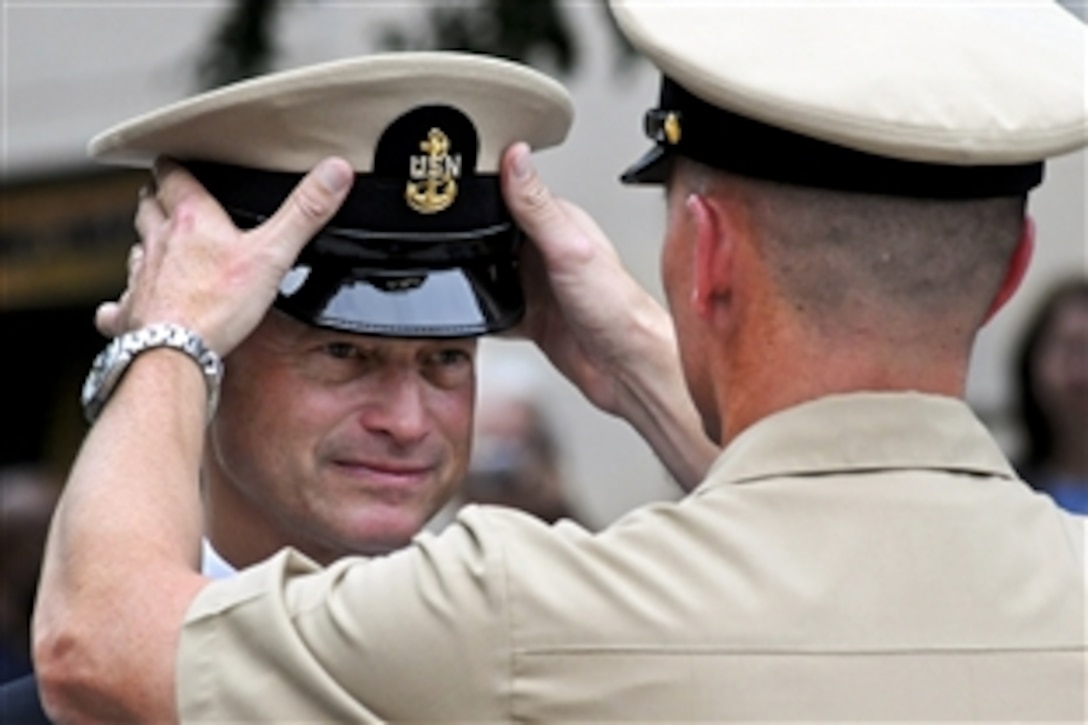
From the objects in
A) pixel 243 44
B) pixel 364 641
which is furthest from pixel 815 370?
pixel 243 44

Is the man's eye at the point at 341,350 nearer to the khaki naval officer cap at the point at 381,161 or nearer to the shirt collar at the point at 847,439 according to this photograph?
the khaki naval officer cap at the point at 381,161

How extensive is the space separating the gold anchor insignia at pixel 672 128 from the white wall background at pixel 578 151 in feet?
14.0

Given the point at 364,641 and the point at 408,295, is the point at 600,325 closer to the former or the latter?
the point at 408,295

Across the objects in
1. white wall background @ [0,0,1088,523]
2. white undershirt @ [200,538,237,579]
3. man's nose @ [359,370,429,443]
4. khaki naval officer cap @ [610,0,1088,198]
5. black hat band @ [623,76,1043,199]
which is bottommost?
white wall background @ [0,0,1088,523]

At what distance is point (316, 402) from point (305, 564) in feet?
2.80

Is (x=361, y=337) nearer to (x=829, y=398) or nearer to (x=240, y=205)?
(x=240, y=205)

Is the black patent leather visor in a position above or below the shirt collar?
below

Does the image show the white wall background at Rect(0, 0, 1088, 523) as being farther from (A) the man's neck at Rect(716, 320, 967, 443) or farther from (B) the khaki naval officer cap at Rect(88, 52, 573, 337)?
(A) the man's neck at Rect(716, 320, 967, 443)

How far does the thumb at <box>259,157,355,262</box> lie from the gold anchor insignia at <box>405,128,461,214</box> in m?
0.10

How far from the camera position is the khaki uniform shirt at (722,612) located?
2.55 m

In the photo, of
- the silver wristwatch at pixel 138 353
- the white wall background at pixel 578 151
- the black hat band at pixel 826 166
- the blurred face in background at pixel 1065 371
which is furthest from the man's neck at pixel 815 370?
the white wall background at pixel 578 151

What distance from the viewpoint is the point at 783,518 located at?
104 inches

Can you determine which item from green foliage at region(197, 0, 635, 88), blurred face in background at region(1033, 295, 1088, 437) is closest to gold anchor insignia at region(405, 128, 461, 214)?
green foliage at region(197, 0, 635, 88)

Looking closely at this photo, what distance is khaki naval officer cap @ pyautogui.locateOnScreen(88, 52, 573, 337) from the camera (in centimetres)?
342
